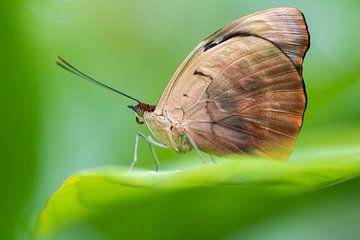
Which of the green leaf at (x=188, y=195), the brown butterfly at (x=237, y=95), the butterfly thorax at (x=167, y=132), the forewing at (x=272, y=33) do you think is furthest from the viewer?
the butterfly thorax at (x=167, y=132)

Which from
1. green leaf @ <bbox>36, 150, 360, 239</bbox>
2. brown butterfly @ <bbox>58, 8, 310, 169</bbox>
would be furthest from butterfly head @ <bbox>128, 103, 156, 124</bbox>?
green leaf @ <bbox>36, 150, 360, 239</bbox>

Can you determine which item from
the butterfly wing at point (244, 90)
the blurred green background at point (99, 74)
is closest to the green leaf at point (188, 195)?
the blurred green background at point (99, 74)

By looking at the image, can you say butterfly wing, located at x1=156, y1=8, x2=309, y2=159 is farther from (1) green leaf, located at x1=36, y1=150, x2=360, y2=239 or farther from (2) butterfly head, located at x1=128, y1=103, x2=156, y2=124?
(1) green leaf, located at x1=36, y1=150, x2=360, y2=239

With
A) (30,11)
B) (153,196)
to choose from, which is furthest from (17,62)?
(153,196)

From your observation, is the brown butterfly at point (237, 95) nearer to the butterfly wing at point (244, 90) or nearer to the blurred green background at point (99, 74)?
the butterfly wing at point (244, 90)

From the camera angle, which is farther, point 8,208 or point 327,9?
point 327,9

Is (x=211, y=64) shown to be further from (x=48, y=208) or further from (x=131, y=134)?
(x=48, y=208)

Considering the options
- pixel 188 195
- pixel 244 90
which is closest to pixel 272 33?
pixel 244 90
